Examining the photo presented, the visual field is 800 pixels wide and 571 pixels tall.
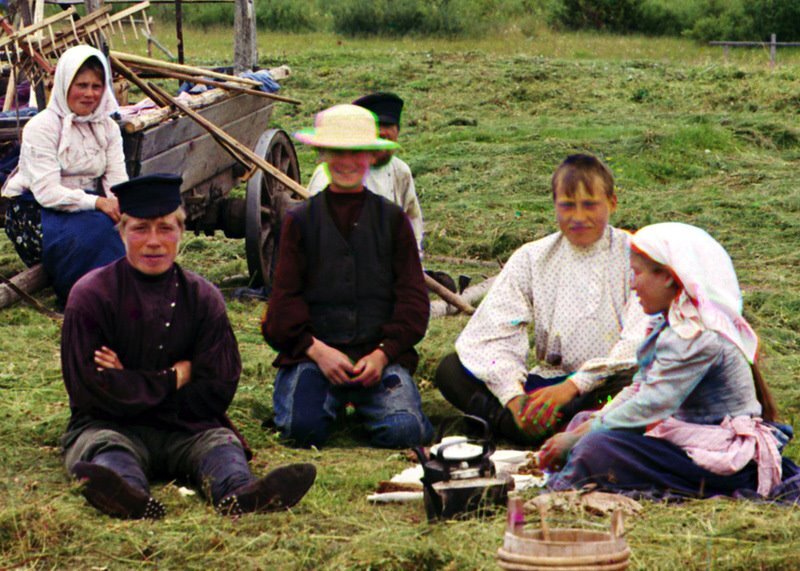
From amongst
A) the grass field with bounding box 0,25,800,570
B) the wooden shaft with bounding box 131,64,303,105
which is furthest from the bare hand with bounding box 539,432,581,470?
the wooden shaft with bounding box 131,64,303,105

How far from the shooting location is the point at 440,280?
7680 millimetres

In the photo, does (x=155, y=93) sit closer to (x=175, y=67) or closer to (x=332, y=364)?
(x=175, y=67)

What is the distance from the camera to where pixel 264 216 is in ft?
28.4

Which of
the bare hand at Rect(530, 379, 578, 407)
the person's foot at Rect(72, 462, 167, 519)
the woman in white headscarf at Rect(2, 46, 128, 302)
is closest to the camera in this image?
the person's foot at Rect(72, 462, 167, 519)

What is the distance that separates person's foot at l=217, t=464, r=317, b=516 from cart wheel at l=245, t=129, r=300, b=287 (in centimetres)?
415

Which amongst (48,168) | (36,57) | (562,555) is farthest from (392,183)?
(562,555)

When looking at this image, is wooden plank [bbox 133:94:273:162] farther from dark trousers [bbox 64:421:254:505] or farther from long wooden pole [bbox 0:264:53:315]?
dark trousers [bbox 64:421:254:505]

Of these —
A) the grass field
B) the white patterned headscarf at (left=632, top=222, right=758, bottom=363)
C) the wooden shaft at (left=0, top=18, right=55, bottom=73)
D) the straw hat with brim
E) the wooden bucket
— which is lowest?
the grass field

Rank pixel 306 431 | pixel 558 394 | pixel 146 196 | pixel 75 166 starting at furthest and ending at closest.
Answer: pixel 75 166, pixel 306 431, pixel 558 394, pixel 146 196

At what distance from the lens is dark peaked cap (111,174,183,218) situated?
184 inches

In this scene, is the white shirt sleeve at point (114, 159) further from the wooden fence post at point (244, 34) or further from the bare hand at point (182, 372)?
the wooden fence post at point (244, 34)

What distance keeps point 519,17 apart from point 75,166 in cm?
3296

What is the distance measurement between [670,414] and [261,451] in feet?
5.69

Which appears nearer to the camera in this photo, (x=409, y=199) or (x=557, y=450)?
(x=557, y=450)
